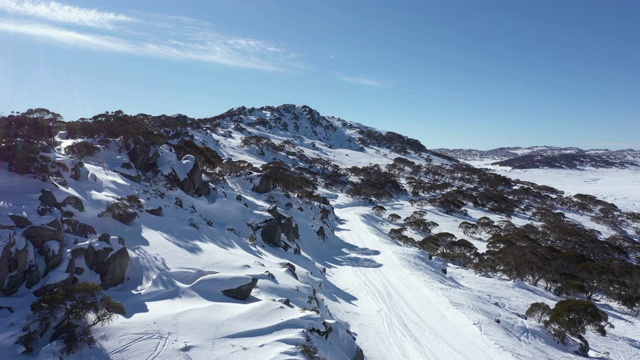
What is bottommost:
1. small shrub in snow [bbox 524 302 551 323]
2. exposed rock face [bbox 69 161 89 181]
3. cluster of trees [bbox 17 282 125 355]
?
small shrub in snow [bbox 524 302 551 323]

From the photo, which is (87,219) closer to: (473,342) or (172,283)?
(172,283)

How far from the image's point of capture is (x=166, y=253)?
51.0ft

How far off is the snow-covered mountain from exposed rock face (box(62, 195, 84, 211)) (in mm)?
84

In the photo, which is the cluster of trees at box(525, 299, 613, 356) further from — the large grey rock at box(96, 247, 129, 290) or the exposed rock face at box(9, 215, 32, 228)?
the exposed rock face at box(9, 215, 32, 228)

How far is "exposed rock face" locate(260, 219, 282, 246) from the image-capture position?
26.1 m

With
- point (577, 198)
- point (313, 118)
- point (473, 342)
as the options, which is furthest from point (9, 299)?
point (313, 118)

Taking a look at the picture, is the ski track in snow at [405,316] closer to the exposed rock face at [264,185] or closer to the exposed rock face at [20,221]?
the exposed rock face at [20,221]

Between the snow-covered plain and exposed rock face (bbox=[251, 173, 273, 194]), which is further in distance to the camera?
the snow-covered plain

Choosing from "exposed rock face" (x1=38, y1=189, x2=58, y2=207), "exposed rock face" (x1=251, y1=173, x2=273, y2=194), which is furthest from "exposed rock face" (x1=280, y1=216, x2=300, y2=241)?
"exposed rock face" (x1=38, y1=189, x2=58, y2=207)

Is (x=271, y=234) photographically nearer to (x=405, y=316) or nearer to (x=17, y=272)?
(x=405, y=316)

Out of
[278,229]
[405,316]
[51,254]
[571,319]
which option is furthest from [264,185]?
[571,319]

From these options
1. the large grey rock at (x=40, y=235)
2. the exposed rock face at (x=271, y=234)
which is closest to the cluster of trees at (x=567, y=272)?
the exposed rock face at (x=271, y=234)

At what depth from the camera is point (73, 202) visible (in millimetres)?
15125

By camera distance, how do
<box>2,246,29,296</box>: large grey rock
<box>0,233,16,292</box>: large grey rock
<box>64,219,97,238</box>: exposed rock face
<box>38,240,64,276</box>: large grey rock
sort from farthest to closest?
<box>64,219,97,238</box>: exposed rock face → <box>38,240,64,276</box>: large grey rock → <box>2,246,29,296</box>: large grey rock → <box>0,233,16,292</box>: large grey rock
